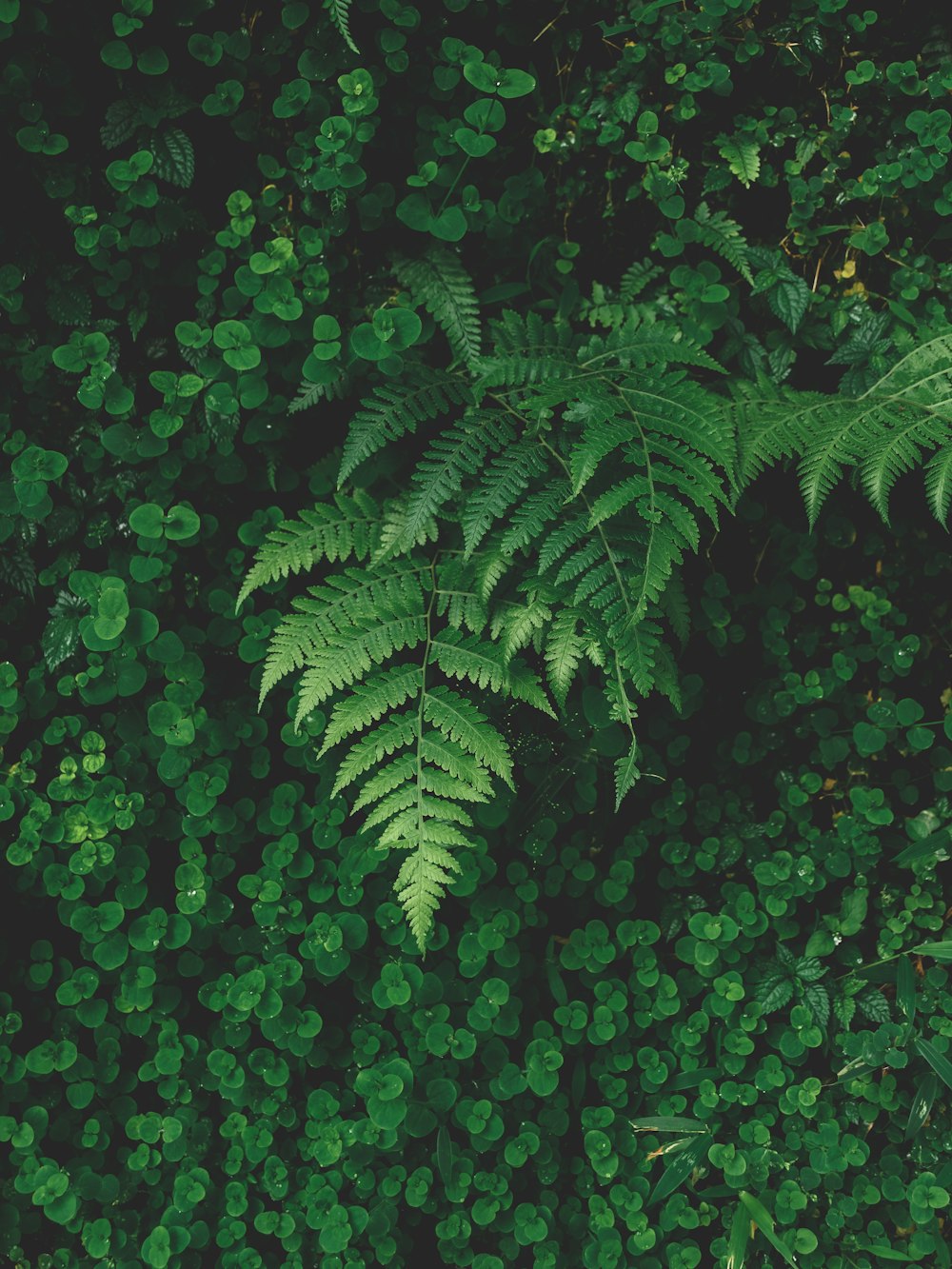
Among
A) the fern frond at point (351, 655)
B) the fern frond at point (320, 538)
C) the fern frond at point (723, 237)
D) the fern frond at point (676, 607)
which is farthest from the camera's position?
the fern frond at point (723, 237)

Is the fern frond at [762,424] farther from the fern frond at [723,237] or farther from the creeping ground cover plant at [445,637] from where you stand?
the fern frond at [723,237]

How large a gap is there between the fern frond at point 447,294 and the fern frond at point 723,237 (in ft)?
2.19

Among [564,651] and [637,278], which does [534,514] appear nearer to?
[564,651]

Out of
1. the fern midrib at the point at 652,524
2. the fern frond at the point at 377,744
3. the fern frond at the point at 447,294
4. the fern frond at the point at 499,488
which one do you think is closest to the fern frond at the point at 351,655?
the fern frond at the point at 377,744

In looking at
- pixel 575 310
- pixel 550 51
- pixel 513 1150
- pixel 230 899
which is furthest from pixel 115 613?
pixel 550 51

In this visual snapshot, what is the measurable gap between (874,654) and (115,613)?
2.11 m

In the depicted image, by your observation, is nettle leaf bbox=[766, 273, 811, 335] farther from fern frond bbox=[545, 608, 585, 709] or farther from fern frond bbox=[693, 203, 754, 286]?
fern frond bbox=[545, 608, 585, 709]

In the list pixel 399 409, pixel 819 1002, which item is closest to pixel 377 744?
pixel 399 409

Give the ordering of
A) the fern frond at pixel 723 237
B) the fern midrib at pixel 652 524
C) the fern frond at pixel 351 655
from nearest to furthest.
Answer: the fern midrib at pixel 652 524, the fern frond at pixel 351 655, the fern frond at pixel 723 237

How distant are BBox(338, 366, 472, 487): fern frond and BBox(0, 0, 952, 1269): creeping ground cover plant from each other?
0.04 ft

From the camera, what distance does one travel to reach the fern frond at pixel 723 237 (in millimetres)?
2633

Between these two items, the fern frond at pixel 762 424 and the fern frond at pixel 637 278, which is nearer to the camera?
the fern frond at pixel 762 424

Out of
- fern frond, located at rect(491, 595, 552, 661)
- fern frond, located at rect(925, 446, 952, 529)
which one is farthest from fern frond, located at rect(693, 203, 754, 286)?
fern frond, located at rect(491, 595, 552, 661)

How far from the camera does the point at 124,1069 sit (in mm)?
2643
